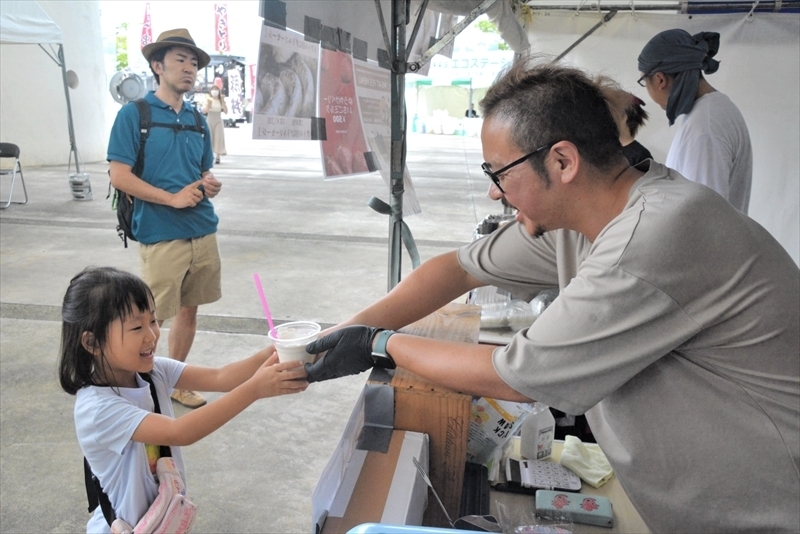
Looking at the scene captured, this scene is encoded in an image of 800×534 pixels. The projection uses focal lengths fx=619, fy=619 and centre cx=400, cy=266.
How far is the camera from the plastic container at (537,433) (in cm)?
171

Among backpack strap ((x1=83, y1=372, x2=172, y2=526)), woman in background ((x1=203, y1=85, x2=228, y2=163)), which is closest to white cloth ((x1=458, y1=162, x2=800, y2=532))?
backpack strap ((x1=83, y1=372, x2=172, y2=526))

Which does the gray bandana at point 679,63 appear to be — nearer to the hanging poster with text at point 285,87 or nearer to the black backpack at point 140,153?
the hanging poster with text at point 285,87

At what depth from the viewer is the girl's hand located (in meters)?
1.45

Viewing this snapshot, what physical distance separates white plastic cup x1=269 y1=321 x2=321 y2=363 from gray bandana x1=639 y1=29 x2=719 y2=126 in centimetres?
230

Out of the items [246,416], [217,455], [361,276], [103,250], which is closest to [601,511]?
[217,455]

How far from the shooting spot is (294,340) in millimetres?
1454

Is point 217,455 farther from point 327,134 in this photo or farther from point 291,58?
point 291,58

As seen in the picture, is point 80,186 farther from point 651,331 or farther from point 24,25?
point 651,331

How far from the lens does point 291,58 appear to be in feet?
6.59

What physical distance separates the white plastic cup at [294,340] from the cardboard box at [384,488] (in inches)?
11.2

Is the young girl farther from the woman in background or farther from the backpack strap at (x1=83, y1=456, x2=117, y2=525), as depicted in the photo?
the woman in background

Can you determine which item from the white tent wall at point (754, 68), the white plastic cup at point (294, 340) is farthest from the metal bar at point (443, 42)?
the white tent wall at point (754, 68)

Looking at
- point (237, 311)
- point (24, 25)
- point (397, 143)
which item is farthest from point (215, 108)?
point (397, 143)

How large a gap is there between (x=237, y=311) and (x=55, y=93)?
10.5 metres
